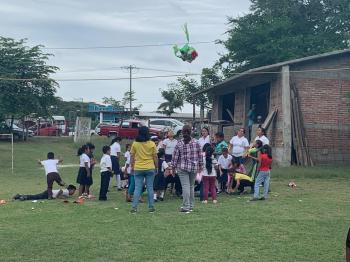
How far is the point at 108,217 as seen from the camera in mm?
10742

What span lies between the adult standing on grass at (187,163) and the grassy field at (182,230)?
368mm

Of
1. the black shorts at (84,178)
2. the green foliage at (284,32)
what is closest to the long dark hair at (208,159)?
the black shorts at (84,178)

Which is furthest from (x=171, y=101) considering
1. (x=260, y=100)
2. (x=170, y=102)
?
(x=260, y=100)

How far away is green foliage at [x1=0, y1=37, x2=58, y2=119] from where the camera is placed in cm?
3993

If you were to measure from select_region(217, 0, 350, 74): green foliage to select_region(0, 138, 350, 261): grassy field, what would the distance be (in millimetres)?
23718

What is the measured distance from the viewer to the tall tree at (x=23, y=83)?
39938 mm

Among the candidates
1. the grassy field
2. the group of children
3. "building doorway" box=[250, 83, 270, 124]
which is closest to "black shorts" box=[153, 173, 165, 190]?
the group of children

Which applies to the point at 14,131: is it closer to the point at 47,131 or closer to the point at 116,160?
the point at 47,131

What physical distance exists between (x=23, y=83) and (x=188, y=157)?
3183cm

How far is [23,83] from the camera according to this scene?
4091 centimetres

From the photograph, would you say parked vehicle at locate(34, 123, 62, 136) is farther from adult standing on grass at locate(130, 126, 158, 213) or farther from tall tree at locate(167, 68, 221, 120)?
adult standing on grass at locate(130, 126, 158, 213)

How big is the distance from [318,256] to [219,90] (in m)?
26.3

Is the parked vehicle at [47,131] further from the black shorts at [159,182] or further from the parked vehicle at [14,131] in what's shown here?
the black shorts at [159,182]

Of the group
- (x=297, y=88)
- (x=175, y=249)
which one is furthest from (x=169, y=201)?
(x=297, y=88)
